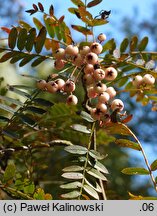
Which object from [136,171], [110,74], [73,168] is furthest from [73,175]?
[110,74]

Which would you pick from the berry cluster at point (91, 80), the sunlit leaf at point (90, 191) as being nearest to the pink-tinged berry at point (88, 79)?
the berry cluster at point (91, 80)

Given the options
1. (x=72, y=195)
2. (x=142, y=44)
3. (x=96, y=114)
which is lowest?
(x=72, y=195)

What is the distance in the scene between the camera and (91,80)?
37.6 inches

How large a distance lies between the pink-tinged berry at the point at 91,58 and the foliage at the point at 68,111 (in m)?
0.01

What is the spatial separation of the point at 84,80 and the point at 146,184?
2257 mm

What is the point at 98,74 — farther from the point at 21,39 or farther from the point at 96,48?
the point at 21,39

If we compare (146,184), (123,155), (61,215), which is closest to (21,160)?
(61,215)

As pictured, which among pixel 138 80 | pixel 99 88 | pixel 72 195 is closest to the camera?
pixel 72 195

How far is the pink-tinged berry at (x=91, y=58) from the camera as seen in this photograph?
3.05ft

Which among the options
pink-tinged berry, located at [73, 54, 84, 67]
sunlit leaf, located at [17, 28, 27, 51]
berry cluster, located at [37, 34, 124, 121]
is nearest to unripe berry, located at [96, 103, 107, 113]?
berry cluster, located at [37, 34, 124, 121]

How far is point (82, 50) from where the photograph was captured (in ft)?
3.16

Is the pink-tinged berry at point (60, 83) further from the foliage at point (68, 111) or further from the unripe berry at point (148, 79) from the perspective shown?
the unripe berry at point (148, 79)

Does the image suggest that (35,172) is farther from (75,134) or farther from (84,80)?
(84,80)

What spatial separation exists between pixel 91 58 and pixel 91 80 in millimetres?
46
